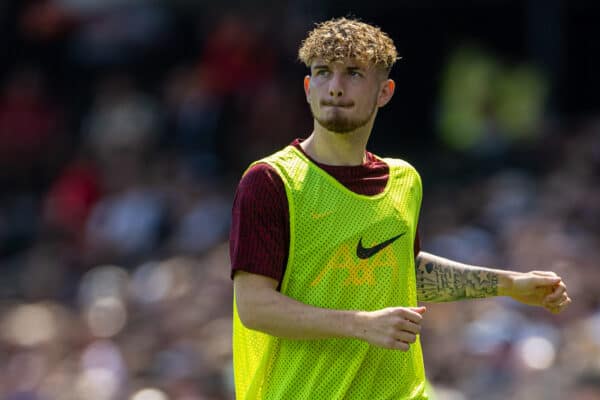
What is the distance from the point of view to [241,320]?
448 centimetres

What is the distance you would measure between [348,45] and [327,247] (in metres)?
0.70

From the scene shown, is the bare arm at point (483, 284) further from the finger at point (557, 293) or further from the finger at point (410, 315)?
the finger at point (410, 315)

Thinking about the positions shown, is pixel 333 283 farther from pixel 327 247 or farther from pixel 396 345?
pixel 396 345

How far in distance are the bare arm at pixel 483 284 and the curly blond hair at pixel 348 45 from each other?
819 mm

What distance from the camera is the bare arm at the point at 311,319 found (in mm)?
4238

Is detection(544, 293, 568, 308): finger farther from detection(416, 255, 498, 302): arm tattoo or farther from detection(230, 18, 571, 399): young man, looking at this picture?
detection(230, 18, 571, 399): young man

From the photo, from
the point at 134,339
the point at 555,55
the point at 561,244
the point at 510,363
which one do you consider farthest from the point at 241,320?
the point at 555,55

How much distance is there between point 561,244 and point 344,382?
4879 millimetres

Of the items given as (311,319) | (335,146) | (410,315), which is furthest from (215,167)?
(410,315)

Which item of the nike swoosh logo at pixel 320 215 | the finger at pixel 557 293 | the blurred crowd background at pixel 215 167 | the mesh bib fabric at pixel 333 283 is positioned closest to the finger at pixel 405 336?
the mesh bib fabric at pixel 333 283

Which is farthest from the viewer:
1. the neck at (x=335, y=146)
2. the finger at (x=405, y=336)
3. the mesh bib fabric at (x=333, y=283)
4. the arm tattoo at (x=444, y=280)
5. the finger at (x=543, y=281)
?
the arm tattoo at (x=444, y=280)

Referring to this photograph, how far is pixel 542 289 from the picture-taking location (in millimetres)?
4988

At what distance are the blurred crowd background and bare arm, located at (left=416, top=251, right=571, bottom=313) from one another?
266 centimetres

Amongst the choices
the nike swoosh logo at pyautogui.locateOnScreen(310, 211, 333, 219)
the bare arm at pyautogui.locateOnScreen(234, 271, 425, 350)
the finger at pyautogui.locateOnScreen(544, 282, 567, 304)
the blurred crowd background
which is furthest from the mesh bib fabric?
the blurred crowd background
